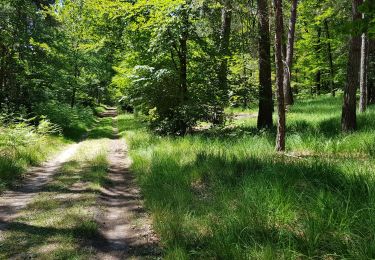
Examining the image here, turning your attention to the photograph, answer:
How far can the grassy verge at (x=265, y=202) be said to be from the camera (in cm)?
393

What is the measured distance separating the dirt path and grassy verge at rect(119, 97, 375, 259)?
2.42m

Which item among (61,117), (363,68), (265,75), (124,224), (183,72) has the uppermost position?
(183,72)

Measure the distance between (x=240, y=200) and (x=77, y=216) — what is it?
2.82 metres

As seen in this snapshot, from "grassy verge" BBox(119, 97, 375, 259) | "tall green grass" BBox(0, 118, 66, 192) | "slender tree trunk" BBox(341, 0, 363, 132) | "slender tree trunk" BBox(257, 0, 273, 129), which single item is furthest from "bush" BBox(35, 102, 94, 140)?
"slender tree trunk" BBox(341, 0, 363, 132)

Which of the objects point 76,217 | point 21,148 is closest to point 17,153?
point 21,148

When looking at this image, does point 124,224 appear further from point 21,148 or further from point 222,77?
point 222,77

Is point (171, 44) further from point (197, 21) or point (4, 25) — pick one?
point (4, 25)

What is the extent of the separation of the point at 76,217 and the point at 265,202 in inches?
127

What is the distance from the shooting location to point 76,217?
249 inches

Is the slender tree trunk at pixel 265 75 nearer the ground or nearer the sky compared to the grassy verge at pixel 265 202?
nearer the sky

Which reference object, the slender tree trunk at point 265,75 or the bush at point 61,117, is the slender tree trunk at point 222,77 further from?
the bush at point 61,117

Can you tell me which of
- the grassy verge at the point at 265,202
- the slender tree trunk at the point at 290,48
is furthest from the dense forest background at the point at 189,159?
the slender tree trunk at the point at 290,48

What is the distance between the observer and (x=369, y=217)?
13.2 feet

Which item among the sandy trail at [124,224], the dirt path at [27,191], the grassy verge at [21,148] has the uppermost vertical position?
the grassy verge at [21,148]
